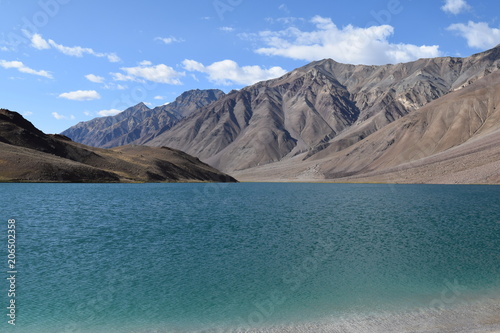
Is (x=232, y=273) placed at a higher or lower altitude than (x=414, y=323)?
higher

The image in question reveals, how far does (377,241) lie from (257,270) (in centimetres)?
1760

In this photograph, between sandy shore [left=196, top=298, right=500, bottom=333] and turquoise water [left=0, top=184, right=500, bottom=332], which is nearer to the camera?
sandy shore [left=196, top=298, right=500, bottom=333]

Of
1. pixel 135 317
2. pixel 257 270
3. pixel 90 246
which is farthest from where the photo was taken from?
pixel 90 246

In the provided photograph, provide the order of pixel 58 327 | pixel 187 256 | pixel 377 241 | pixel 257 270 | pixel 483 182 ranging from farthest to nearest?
1. pixel 483 182
2. pixel 377 241
3. pixel 187 256
4. pixel 257 270
5. pixel 58 327

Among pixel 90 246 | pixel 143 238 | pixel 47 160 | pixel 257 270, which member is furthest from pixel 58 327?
pixel 47 160

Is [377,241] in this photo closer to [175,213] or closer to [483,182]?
[175,213]

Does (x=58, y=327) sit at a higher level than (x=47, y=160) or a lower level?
lower

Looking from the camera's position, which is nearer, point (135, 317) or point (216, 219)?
point (135, 317)

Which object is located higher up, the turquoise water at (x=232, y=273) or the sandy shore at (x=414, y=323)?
the turquoise water at (x=232, y=273)

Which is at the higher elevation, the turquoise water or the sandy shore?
the turquoise water

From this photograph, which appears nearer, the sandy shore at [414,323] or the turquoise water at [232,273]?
the sandy shore at [414,323]

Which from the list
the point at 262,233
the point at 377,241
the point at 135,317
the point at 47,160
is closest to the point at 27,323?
the point at 135,317

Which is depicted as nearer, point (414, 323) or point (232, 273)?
point (414, 323)

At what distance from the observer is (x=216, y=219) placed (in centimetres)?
5688
